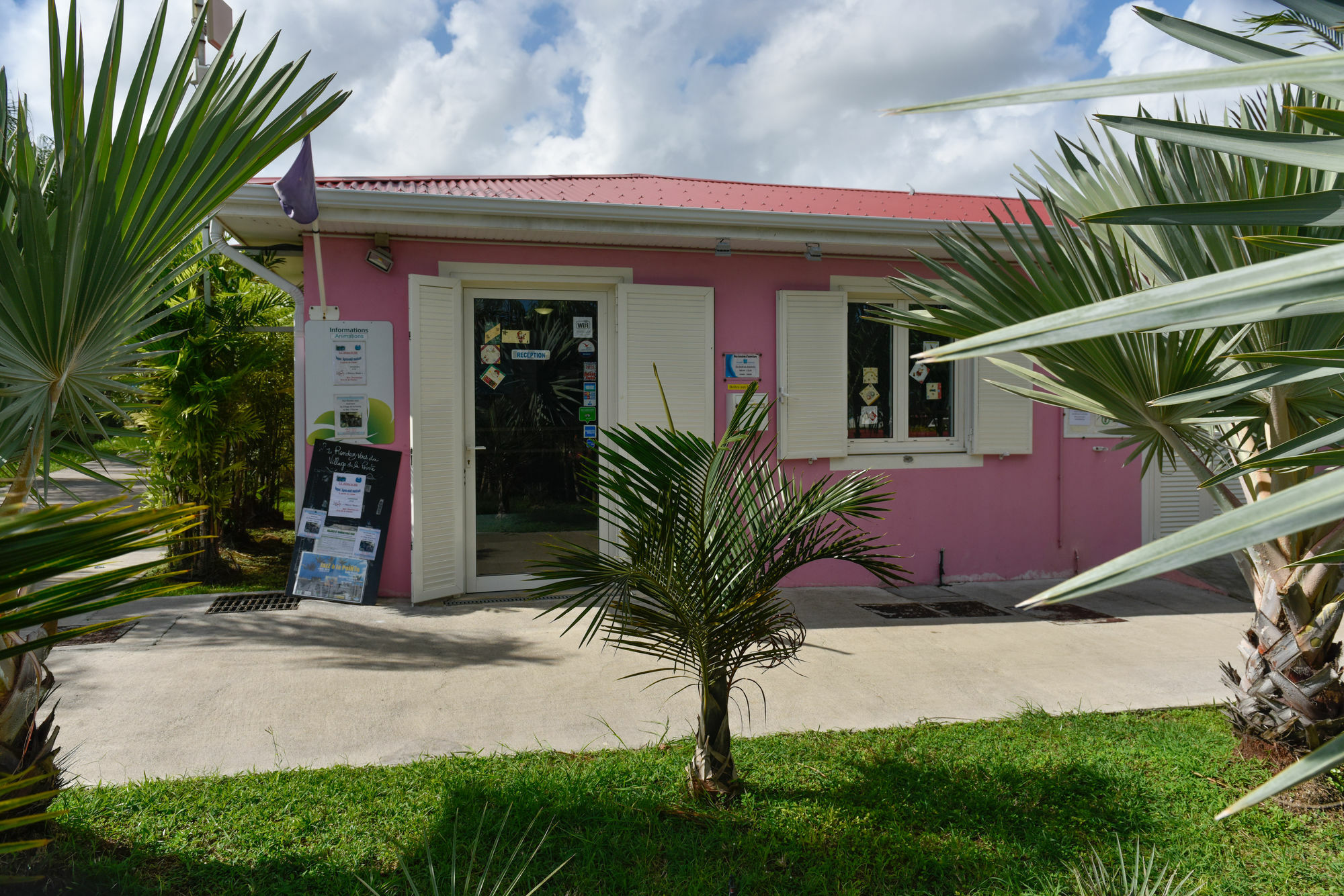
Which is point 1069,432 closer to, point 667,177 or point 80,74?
point 667,177

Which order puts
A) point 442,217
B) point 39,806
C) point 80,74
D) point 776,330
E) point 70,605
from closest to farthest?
point 70,605, point 80,74, point 39,806, point 442,217, point 776,330

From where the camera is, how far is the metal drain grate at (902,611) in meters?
5.79

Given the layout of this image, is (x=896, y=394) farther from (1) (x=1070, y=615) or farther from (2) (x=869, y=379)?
(1) (x=1070, y=615)

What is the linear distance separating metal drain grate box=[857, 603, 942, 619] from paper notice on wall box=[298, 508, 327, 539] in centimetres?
376

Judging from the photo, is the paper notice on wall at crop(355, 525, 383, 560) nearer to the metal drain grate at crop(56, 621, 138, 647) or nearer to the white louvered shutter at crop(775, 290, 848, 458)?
the metal drain grate at crop(56, 621, 138, 647)

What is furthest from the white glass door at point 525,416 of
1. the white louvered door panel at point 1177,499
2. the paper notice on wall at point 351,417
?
the white louvered door panel at point 1177,499

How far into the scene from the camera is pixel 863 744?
3488 mm

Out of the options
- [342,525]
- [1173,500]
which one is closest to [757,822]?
[342,525]

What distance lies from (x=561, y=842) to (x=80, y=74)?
2.36 meters

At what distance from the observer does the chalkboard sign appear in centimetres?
572

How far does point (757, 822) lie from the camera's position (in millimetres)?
2785

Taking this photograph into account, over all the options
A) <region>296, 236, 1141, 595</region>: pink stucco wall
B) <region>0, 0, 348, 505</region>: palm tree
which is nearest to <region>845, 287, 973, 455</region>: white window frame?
<region>296, 236, 1141, 595</region>: pink stucco wall

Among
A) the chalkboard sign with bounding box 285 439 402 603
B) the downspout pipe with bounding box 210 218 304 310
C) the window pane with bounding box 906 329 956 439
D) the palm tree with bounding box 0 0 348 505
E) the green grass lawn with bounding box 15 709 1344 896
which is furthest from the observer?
the window pane with bounding box 906 329 956 439

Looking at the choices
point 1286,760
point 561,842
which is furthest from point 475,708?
point 1286,760
